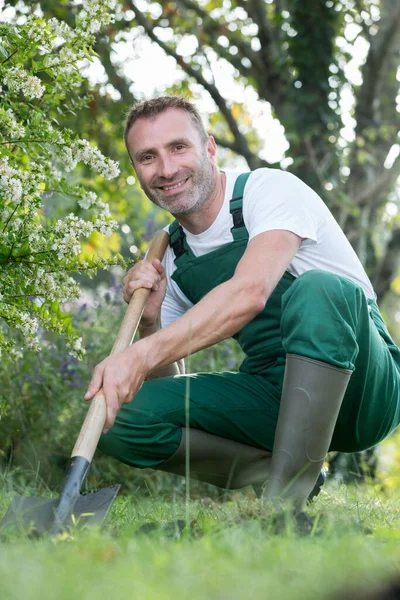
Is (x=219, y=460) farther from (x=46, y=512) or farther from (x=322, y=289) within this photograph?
(x=46, y=512)

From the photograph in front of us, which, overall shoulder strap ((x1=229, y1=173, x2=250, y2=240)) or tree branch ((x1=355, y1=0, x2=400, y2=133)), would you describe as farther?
tree branch ((x1=355, y1=0, x2=400, y2=133))

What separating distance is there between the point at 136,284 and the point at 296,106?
3236mm

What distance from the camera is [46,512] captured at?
80.1 inches

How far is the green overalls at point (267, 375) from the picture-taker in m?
2.38

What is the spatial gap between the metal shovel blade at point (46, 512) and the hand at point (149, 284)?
97 centimetres

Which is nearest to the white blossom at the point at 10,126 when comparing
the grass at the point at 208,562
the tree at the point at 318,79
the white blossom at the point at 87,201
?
the white blossom at the point at 87,201

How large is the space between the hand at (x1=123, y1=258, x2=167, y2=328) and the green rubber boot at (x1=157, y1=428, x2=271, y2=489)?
0.47 metres

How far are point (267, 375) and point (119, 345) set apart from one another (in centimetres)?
68

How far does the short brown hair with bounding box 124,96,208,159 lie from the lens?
2.99 m

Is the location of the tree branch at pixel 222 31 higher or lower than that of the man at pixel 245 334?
higher

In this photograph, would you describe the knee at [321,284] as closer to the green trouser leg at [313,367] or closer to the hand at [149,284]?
the green trouser leg at [313,367]

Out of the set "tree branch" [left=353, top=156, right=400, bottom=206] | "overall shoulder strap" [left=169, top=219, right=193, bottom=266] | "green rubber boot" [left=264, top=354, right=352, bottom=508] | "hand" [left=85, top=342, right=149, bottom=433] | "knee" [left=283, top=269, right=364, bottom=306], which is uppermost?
"tree branch" [left=353, top=156, right=400, bottom=206]

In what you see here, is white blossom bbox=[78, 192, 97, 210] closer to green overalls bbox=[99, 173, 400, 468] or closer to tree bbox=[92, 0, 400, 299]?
green overalls bbox=[99, 173, 400, 468]

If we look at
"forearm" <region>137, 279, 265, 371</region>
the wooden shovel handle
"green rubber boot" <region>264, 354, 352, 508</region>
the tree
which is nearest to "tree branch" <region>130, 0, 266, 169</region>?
the tree
